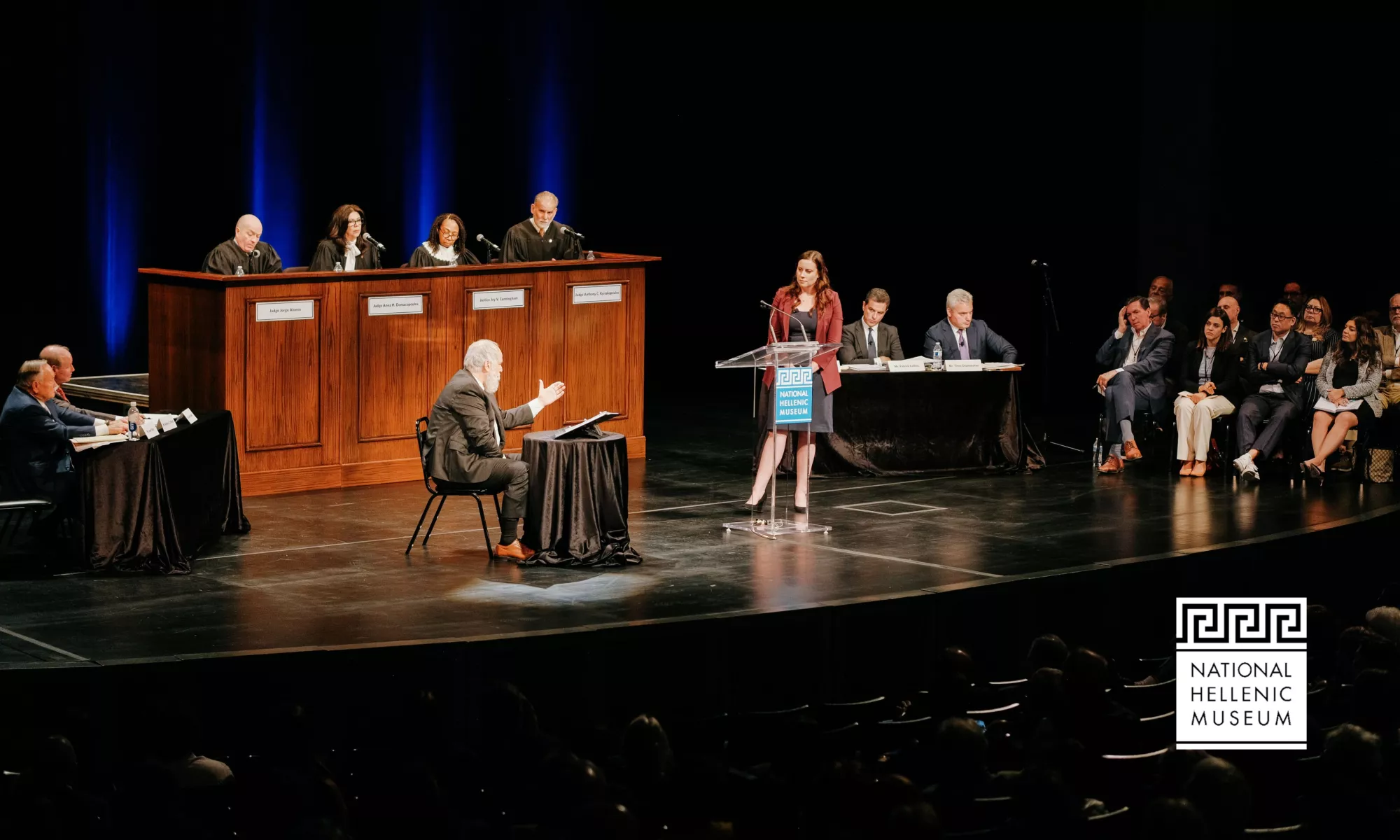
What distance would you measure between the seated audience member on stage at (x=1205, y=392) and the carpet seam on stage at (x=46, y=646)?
6.39 metres

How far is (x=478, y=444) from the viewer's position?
763cm

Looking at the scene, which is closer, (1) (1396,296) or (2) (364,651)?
(2) (364,651)

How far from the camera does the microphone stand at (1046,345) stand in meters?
11.0

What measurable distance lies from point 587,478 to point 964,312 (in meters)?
3.52

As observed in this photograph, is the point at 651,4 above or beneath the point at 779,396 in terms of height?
above

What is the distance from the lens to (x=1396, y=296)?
9.73 meters

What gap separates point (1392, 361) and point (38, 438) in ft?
23.1

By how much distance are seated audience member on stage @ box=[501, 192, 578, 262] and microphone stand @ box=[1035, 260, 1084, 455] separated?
287 cm

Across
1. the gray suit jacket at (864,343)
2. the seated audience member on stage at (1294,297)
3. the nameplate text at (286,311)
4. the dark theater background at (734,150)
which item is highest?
the dark theater background at (734,150)

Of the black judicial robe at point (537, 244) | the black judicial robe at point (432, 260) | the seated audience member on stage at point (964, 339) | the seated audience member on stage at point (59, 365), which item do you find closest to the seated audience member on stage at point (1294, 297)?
the seated audience member on stage at point (964, 339)

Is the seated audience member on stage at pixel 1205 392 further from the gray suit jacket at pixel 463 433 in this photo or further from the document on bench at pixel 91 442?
the document on bench at pixel 91 442

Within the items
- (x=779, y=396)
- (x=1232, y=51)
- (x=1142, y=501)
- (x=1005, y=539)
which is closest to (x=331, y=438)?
(x=779, y=396)

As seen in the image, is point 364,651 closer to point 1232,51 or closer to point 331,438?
point 331,438

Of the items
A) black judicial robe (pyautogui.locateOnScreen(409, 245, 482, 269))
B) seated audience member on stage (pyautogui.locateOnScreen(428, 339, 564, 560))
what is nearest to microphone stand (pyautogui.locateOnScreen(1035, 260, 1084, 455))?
black judicial robe (pyautogui.locateOnScreen(409, 245, 482, 269))
